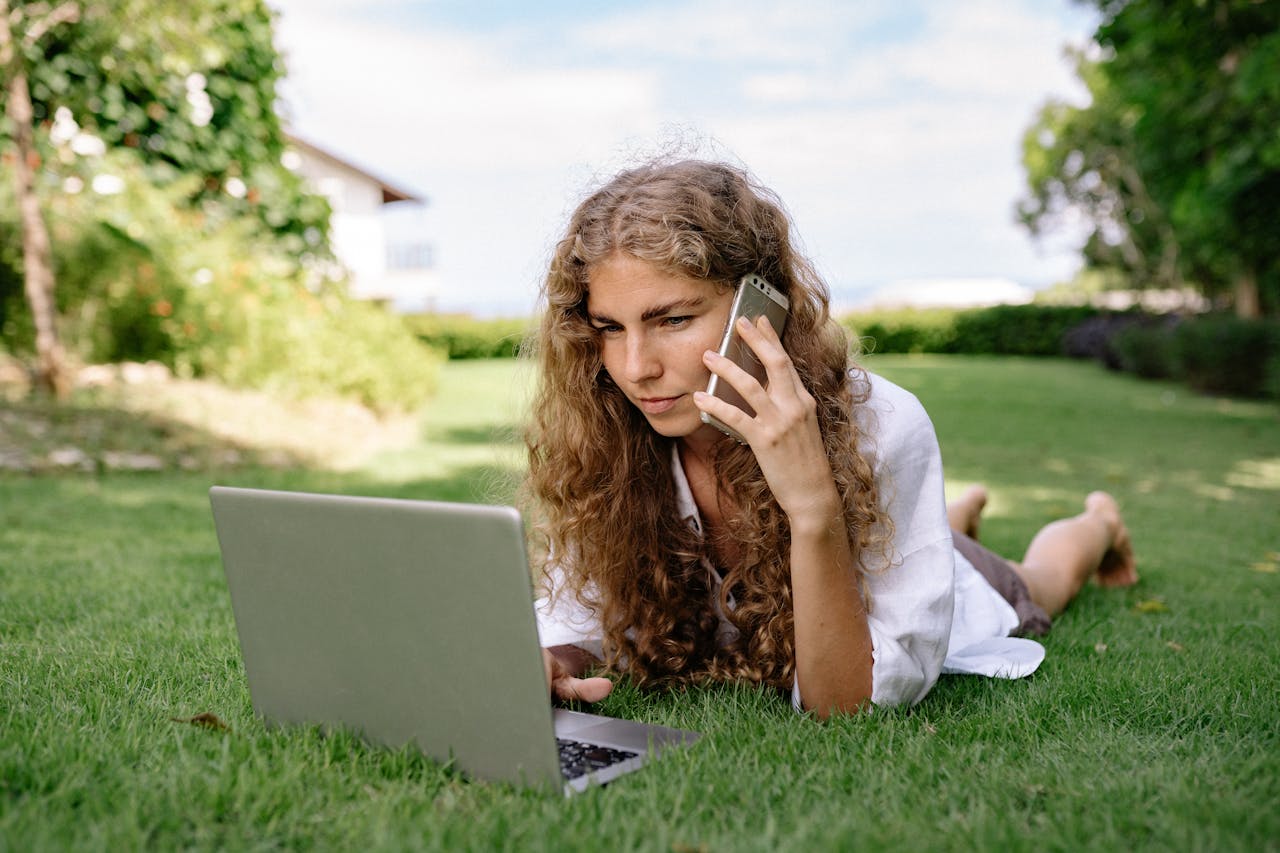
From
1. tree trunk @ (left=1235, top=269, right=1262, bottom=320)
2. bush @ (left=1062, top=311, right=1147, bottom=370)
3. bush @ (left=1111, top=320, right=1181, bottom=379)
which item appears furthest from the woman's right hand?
bush @ (left=1062, top=311, right=1147, bottom=370)

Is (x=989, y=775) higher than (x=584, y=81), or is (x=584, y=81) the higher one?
(x=584, y=81)

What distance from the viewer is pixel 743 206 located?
2242 mm

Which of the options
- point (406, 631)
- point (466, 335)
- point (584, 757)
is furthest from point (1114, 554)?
point (466, 335)

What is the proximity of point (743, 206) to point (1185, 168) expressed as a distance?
11.9 meters

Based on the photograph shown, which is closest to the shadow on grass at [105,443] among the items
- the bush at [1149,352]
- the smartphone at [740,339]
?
the smartphone at [740,339]

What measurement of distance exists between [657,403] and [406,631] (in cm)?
74

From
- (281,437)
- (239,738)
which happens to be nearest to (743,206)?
(239,738)

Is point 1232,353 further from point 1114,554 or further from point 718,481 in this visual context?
point 718,481

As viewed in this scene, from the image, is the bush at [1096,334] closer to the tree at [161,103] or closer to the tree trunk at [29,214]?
the tree at [161,103]

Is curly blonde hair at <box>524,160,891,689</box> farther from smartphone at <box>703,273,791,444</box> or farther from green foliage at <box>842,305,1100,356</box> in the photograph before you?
green foliage at <box>842,305,1100,356</box>

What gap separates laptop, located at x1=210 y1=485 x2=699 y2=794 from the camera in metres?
1.56

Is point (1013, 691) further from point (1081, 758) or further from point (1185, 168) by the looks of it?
point (1185, 168)

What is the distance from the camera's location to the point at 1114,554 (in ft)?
13.7

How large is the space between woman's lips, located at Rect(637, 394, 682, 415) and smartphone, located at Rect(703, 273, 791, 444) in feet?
0.35
